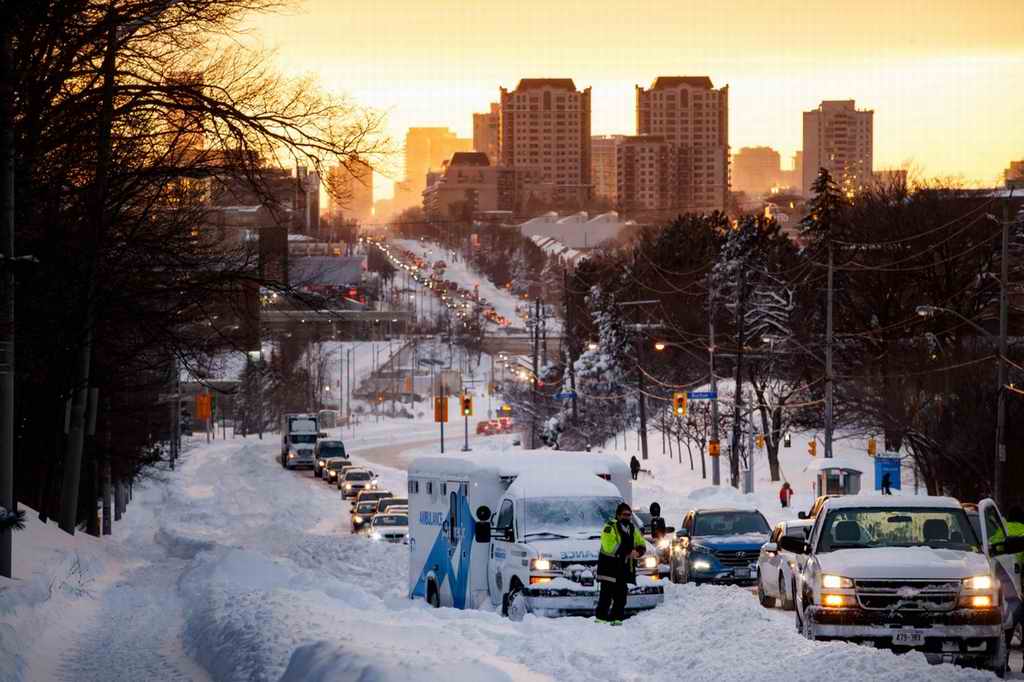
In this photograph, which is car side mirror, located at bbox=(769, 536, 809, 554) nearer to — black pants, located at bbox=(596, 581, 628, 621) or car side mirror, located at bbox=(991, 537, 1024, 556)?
car side mirror, located at bbox=(991, 537, 1024, 556)

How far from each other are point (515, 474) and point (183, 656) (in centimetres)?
623

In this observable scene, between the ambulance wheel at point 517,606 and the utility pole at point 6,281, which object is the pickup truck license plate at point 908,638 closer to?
the ambulance wheel at point 517,606

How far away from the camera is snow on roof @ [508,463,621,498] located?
22.8 meters

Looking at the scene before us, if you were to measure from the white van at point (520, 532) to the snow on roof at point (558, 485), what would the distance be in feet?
0.05

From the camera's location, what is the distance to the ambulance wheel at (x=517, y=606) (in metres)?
21.1

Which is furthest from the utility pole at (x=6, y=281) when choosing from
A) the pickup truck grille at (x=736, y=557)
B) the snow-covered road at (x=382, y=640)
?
the pickup truck grille at (x=736, y=557)

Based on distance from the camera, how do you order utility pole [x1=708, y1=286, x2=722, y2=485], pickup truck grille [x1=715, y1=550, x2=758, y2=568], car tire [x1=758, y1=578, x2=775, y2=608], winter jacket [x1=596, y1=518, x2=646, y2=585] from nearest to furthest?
winter jacket [x1=596, y1=518, x2=646, y2=585] → car tire [x1=758, y1=578, x2=775, y2=608] → pickup truck grille [x1=715, y1=550, x2=758, y2=568] → utility pole [x1=708, y1=286, x2=722, y2=485]

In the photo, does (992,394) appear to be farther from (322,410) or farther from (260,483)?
(322,410)

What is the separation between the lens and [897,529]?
17797mm

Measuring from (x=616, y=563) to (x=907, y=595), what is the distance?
14.7ft

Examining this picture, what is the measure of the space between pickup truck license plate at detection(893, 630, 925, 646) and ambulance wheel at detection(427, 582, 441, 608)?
1077cm

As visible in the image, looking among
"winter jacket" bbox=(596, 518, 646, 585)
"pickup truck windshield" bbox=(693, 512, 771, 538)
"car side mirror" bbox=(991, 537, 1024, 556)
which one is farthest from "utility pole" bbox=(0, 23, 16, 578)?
"pickup truck windshield" bbox=(693, 512, 771, 538)

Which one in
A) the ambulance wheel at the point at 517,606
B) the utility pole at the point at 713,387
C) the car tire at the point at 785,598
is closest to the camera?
the ambulance wheel at the point at 517,606

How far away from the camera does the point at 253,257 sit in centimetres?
2861
